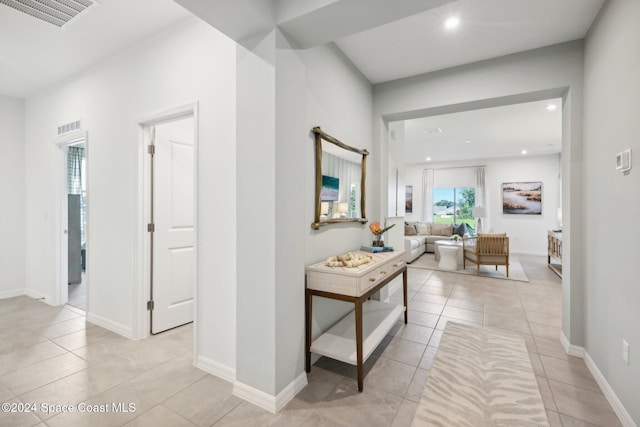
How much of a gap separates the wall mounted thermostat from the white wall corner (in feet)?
4.64

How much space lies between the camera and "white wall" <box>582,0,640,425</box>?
160 cm

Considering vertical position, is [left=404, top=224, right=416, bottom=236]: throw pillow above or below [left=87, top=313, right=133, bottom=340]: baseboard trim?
above

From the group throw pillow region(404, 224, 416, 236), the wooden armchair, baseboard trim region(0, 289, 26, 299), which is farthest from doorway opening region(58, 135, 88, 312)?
throw pillow region(404, 224, 416, 236)

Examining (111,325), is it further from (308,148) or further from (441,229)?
(441,229)

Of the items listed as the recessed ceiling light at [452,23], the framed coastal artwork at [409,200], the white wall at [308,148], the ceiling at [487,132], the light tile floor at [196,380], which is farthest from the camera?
the framed coastal artwork at [409,200]

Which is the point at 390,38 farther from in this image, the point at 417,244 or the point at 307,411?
the point at 417,244

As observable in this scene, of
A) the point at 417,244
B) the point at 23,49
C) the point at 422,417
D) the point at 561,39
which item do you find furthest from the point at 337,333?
the point at 417,244

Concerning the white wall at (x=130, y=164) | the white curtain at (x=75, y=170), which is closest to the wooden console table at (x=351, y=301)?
the white wall at (x=130, y=164)

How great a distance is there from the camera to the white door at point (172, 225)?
2777 millimetres

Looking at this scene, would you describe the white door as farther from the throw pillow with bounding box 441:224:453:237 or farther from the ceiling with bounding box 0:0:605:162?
the throw pillow with bounding box 441:224:453:237

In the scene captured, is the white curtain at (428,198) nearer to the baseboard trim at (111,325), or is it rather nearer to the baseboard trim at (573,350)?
the baseboard trim at (573,350)

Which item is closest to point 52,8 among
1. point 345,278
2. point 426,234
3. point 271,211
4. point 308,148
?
point 308,148

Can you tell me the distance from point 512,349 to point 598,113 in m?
2.05

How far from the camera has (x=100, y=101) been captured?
308 cm
